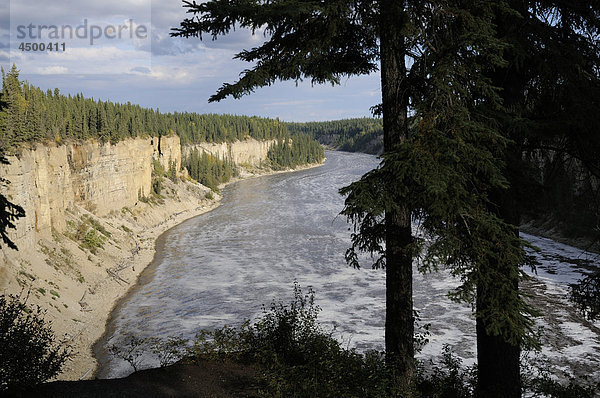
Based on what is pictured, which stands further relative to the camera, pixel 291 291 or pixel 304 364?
pixel 291 291

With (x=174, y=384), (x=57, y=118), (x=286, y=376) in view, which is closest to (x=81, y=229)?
(x=57, y=118)

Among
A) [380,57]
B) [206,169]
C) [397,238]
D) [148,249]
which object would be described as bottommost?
[148,249]

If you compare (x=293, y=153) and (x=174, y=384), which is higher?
(x=293, y=153)

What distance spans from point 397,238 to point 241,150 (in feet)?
428

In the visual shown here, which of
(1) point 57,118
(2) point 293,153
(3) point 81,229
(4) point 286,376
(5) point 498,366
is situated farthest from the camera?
(2) point 293,153

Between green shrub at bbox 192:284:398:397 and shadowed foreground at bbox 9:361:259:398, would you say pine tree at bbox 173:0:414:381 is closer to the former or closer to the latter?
green shrub at bbox 192:284:398:397

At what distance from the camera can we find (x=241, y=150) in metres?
136

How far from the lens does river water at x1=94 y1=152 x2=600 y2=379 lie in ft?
79.8

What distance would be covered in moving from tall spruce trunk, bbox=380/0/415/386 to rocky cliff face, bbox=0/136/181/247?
27483 mm

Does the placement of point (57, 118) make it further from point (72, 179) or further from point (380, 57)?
point (380, 57)

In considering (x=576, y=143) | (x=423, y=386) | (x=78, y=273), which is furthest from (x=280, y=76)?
(x=78, y=273)

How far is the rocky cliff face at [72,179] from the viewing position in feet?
102

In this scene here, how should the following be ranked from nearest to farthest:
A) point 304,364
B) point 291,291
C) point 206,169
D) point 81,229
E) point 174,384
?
1. point 304,364
2. point 174,384
3. point 291,291
4. point 81,229
5. point 206,169

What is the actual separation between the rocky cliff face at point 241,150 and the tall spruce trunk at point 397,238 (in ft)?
342
